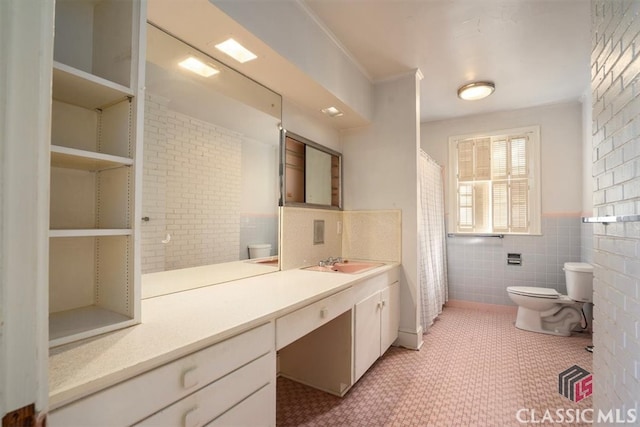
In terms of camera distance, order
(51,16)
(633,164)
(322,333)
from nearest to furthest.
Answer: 1. (51,16)
2. (633,164)
3. (322,333)

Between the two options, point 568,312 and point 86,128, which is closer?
point 86,128

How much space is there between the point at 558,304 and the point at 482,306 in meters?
0.90

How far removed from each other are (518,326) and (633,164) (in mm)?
2776

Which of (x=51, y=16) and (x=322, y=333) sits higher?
(x=51, y=16)

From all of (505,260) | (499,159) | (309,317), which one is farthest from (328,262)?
(499,159)

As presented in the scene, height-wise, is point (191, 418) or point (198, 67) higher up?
point (198, 67)

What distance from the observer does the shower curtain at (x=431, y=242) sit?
296 cm

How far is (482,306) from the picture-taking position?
380 centimetres

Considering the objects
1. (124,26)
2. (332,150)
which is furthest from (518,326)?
(124,26)

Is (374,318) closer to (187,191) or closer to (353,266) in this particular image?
(353,266)

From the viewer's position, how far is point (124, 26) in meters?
1.05

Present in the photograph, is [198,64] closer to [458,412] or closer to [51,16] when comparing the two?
[51,16]

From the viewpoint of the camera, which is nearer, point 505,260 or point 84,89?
point 84,89
